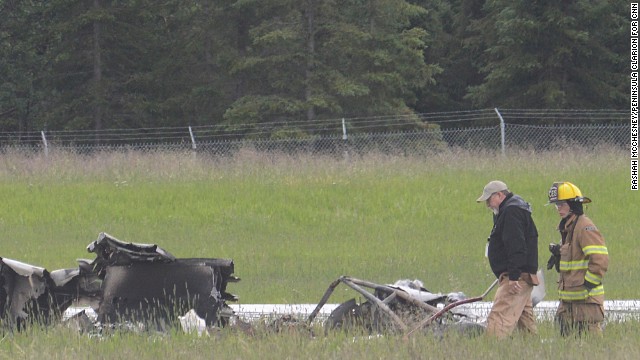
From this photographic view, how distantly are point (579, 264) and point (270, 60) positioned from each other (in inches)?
1075

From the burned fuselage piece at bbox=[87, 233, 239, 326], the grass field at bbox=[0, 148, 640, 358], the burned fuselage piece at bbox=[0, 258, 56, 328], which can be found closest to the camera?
the burned fuselage piece at bbox=[87, 233, 239, 326]

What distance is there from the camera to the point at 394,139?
33.7 metres

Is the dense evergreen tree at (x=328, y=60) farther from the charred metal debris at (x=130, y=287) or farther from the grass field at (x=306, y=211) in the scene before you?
the charred metal debris at (x=130, y=287)

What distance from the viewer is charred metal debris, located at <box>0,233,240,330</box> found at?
981 centimetres

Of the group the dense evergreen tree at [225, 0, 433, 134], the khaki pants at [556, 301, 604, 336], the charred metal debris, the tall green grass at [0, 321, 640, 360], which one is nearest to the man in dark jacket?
the tall green grass at [0, 321, 640, 360]

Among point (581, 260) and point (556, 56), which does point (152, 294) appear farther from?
point (556, 56)

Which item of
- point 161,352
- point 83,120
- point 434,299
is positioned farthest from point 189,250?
point 83,120

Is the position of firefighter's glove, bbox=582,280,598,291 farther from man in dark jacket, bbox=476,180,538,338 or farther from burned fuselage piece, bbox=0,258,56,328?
burned fuselage piece, bbox=0,258,56,328

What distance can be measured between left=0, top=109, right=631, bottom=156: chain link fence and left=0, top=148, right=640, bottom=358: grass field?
108 inches

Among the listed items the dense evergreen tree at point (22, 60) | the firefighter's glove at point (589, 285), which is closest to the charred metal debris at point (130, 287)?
the firefighter's glove at point (589, 285)

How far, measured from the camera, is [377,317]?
31.2ft

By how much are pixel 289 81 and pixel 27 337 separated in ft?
91.4

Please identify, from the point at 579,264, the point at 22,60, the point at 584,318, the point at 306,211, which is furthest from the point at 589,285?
the point at 22,60

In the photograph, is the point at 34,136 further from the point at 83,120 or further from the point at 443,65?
the point at 443,65
